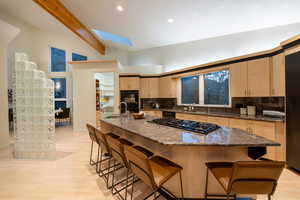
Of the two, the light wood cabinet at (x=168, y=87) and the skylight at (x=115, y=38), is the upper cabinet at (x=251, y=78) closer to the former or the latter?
the light wood cabinet at (x=168, y=87)

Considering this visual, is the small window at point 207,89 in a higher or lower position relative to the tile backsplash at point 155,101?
higher

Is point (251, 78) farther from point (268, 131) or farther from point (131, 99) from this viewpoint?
point (131, 99)

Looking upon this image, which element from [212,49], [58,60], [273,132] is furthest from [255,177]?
[58,60]

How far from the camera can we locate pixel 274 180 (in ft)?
3.77

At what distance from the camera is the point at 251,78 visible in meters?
3.30

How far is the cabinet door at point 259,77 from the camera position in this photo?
303 cm

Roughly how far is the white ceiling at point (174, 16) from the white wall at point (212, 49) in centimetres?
17

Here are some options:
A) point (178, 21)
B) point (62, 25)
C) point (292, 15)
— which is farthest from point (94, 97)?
point (292, 15)

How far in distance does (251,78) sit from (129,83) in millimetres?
3826

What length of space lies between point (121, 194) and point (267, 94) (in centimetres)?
327

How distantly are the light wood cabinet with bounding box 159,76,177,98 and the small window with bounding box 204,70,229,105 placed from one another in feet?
3.86

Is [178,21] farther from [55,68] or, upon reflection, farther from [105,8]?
[55,68]

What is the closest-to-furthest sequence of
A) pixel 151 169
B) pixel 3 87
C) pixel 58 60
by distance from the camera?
1. pixel 151 169
2. pixel 3 87
3. pixel 58 60

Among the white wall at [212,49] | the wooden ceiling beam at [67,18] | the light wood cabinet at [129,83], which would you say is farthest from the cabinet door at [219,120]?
the wooden ceiling beam at [67,18]
